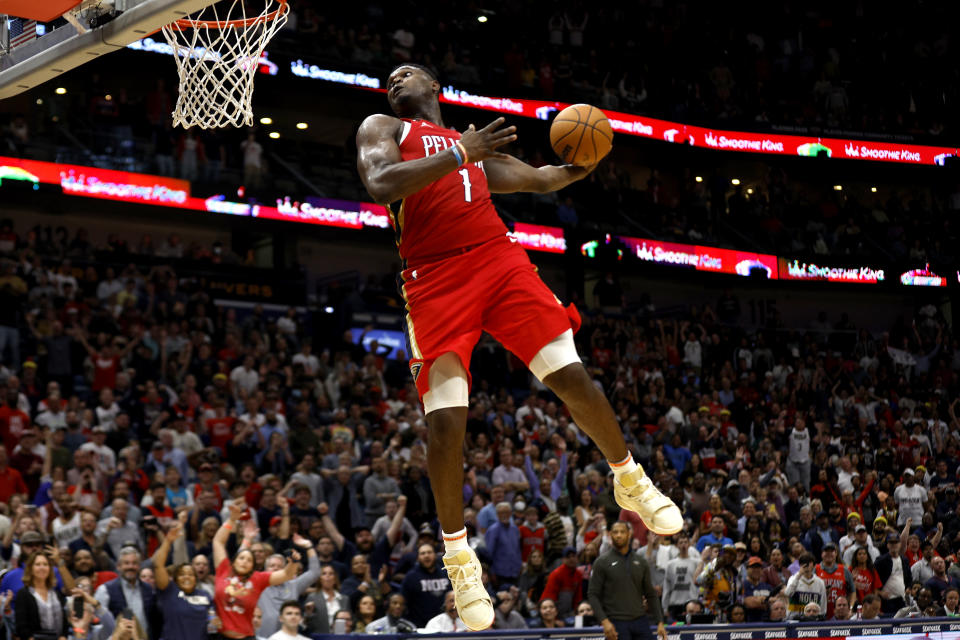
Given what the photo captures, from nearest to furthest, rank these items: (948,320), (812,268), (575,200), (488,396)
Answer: (488,396), (575,200), (812,268), (948,320)

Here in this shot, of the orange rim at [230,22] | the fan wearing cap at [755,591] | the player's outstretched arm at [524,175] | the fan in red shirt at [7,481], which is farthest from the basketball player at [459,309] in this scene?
the fan wearing cap at [755,591]

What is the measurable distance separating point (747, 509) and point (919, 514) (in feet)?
12.8

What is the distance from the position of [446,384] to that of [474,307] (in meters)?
0.35

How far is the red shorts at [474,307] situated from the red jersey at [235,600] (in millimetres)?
5323

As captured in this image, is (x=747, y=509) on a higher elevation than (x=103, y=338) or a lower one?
lower

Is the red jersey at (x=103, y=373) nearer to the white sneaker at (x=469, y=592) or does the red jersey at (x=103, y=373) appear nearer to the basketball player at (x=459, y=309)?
the basketball player at (x=459, y=309)

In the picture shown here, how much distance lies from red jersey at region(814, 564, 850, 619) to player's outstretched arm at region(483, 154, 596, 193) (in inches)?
375

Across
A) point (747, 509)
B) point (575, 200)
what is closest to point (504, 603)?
point (747, 509)

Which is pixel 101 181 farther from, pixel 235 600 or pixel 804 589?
pixel 804 589

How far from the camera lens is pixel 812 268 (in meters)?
29.8

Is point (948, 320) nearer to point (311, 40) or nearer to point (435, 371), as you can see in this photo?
point (311, 40)

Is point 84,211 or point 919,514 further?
point 84,211

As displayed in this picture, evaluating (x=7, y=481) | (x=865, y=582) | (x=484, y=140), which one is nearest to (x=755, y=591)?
(x=865, y=582)

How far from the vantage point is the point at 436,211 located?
512 cm
